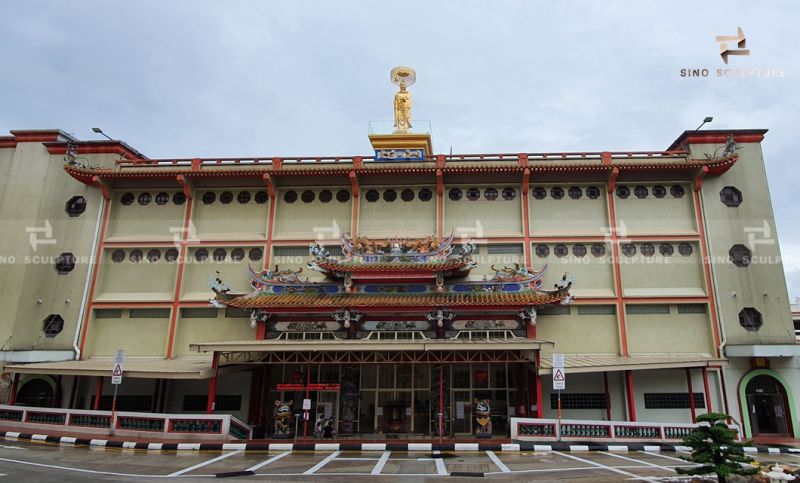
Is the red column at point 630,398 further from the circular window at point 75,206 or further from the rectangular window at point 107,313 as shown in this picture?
the circular window at point 75,206

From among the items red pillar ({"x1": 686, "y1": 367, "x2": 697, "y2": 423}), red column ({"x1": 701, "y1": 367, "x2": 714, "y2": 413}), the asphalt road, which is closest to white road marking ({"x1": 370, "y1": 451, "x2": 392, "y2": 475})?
the asphalt road

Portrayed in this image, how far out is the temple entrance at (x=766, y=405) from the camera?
23.9 metres

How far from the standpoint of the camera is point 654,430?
20328 millimetres

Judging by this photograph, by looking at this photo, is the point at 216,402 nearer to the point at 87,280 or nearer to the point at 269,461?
the point at 87,280

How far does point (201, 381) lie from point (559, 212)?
2088 centimetres

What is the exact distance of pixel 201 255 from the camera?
91.6ft

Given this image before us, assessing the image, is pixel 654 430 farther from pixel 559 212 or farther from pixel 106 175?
pixel 106 175

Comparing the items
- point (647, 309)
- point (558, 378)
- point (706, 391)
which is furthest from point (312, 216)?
point (706, 391)

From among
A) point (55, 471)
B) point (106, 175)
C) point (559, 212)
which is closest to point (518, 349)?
point (559, 212)

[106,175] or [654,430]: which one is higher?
[106,175]

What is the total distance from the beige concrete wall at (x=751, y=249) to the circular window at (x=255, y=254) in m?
23.5

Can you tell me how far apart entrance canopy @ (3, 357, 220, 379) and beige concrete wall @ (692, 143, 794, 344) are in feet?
81.9

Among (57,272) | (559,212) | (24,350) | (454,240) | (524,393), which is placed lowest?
(524,393)

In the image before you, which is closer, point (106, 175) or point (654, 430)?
point (654, 430)
